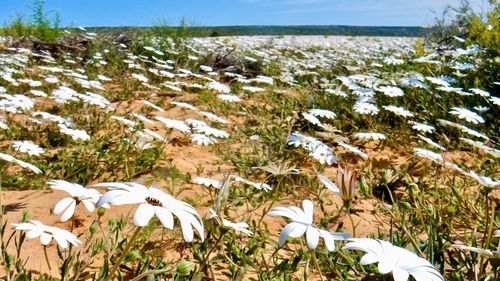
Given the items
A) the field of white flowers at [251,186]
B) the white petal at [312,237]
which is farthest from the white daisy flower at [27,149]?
the white petal at [312,237]

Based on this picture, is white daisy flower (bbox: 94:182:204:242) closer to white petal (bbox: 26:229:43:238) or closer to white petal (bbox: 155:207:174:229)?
white petal (bbox: 155:207:174:229)

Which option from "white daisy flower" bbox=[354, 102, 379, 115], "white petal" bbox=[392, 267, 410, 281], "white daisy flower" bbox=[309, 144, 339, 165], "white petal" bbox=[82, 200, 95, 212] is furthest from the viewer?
"white daisy flower" bbox=[354, 102, 379, 115]

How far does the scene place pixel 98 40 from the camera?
888 cm

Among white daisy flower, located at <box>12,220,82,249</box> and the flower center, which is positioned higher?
the flower center

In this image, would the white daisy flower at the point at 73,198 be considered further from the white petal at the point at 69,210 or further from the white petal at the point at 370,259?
the white petal at the point at 370,259

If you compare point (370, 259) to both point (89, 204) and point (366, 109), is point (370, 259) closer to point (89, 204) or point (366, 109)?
point (89, 204)

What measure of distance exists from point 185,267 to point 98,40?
841 centimetres

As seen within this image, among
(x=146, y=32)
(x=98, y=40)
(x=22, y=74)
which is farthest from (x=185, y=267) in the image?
(x=146, y=32)

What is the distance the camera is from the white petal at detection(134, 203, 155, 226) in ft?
3.18

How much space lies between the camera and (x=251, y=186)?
270 cm

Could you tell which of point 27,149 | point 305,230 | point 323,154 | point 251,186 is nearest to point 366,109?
point 323,154

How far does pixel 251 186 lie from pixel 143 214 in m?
1.72

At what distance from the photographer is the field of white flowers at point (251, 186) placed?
1326 mm

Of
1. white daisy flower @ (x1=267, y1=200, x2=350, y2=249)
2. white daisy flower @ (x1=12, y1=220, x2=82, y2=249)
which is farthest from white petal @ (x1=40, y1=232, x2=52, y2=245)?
white daisy flower @ (x1=267, y1=200, x2=350, y2=249)
